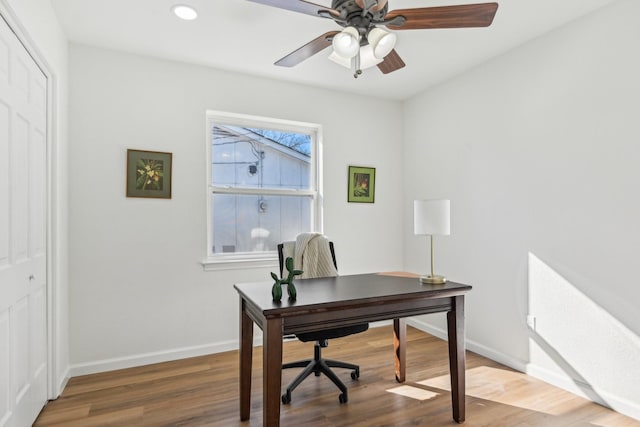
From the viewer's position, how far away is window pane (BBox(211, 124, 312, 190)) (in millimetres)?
3443

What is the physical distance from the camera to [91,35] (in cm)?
271

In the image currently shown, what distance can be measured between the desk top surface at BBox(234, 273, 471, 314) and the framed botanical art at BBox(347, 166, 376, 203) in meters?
1.58

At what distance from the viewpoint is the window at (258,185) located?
341 centimetres

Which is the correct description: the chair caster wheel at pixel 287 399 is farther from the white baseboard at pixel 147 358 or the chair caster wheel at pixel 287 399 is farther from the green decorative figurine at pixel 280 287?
the white baseboard at pixel 147 358

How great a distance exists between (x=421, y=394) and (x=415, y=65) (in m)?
2.65

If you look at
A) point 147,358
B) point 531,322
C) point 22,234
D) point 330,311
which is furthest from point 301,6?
point 147,358

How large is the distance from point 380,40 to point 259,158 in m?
2.02

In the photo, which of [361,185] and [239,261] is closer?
[239,261]

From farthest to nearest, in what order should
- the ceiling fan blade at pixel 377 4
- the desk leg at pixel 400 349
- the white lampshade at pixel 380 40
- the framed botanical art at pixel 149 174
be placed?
the framed botanical art at pixel 149 174, the desk leg at pixel 400 349, the white lampshade at pixel 380 40, the ceiling fan blade at pixel 377 4

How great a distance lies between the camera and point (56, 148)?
2.43m

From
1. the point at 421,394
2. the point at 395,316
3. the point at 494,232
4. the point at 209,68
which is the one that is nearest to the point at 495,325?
the point at 494,232

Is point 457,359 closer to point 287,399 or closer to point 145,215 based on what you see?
point 287,399

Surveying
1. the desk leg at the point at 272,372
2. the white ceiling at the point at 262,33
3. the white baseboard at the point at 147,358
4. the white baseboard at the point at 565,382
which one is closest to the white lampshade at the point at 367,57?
the white ceiling at the point at 262,33

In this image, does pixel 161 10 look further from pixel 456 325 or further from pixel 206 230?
pixel 456 325
